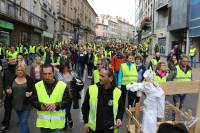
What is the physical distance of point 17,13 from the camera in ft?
109

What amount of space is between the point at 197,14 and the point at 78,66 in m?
15.9

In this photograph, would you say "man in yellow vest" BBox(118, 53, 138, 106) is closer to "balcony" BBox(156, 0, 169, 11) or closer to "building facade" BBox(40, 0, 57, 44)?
"balcony" BBox(156, 0, 169, 11)

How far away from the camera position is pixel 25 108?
718cm

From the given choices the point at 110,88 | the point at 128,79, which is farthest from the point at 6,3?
the point at 110,88

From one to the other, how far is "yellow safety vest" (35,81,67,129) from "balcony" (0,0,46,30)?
22.6 metres

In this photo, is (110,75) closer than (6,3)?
Yes

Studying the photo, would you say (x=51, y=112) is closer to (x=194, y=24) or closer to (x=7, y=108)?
(x=7, y=108)

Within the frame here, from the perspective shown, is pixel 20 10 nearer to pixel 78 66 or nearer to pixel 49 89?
pixel 78 66

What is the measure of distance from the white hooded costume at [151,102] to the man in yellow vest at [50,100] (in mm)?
1115

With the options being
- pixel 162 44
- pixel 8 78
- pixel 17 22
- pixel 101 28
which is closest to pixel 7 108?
pixel 8 78

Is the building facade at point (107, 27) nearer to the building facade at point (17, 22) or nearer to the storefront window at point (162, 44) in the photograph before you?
the storefront window at point (162, 44)

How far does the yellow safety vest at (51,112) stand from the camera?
5.46 meters

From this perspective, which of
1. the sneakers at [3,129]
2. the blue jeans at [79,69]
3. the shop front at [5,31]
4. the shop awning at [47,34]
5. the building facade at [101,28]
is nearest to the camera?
the sneakers at [3,129]

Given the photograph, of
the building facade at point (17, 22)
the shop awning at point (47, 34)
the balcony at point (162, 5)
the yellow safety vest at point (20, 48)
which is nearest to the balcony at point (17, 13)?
the building facade at point (17, 22)
